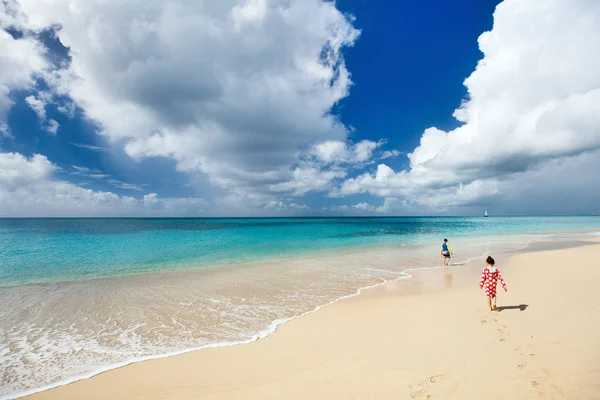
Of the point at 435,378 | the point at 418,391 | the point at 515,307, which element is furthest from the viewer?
the point at 515,307

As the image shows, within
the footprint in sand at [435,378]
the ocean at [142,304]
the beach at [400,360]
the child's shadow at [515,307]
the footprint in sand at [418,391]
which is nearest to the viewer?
the footprint in sand at [418,391]

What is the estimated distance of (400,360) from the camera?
19.8 feet

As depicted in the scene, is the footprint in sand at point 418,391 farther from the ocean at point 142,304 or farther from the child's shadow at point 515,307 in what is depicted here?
the child's shadow at point 515,307

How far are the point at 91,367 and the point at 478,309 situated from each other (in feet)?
38.4

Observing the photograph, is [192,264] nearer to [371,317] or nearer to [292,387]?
[371,317]

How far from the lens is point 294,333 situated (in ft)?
26.5

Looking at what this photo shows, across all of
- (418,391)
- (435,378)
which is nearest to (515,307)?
(435,378)

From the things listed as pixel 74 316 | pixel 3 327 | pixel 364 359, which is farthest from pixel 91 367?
pixel 364 359

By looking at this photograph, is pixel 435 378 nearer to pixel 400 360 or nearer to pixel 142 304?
pixel 400 360

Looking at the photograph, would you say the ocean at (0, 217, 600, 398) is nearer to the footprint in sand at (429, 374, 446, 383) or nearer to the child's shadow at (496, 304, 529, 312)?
the footprint in sand at (429, 374, 446, 383)

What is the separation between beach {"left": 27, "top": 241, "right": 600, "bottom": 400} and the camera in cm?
501

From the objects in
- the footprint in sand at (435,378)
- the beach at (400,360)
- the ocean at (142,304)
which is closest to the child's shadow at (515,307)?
the beach at (400,360)

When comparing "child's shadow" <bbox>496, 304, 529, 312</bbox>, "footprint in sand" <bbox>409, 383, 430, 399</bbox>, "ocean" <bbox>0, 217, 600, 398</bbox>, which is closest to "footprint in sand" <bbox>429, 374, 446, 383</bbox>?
"footprint in sand" <bbox>409, 383, 430, 399</bbox>

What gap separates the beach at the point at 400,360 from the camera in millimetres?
5012
